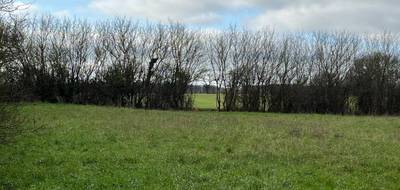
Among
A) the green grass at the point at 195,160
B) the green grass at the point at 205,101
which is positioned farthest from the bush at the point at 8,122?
the green grass at the point at 205,101

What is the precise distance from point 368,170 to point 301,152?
3.20 meters

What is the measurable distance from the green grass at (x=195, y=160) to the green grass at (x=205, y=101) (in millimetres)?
27406

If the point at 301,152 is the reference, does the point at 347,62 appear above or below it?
above

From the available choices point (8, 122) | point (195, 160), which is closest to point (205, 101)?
point (195, 160)

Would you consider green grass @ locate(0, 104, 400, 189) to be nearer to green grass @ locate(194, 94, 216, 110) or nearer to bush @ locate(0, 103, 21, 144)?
bush @ locate(0, 103, 21, 144)

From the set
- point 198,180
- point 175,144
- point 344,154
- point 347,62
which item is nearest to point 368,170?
point 344,154

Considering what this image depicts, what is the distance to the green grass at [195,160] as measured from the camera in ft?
37.7

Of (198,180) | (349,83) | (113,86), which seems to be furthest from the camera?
(349,83)

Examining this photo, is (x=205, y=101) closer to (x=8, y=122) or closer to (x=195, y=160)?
(x=195, y=160)

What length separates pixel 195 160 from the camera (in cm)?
1464

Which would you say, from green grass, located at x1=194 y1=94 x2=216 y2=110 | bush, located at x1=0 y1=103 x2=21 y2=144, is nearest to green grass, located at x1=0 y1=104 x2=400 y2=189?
bush, located at x1=0 y1=103 x2=21 y2=144

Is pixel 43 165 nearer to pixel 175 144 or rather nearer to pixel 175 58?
pixel 175 144

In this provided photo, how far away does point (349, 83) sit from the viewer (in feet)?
171

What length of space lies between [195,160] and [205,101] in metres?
37.1
